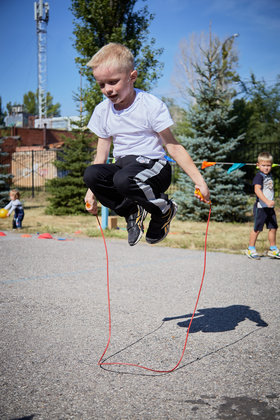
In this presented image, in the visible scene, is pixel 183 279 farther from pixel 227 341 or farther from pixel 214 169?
pixel 214 169

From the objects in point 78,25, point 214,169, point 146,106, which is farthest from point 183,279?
point 78,25

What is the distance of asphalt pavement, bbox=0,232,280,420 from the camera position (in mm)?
2090

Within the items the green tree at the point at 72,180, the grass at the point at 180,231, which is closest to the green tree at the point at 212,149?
the grass at the point at 180,231

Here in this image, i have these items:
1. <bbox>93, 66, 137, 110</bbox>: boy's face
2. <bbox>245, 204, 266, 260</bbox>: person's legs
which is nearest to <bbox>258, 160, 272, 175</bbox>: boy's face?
<bbox>245, 204, 266, 260</bbox>: person's legs

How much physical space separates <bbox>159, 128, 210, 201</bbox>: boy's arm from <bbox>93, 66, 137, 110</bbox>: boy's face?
16.5 inches

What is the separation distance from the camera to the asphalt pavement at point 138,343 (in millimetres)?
2090

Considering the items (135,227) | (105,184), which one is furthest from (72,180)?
(105,184)

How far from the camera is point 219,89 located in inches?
504

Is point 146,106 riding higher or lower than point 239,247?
higher

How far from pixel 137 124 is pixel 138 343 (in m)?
1.72

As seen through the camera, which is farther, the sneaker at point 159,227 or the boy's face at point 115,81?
the sneaker at point 159,227

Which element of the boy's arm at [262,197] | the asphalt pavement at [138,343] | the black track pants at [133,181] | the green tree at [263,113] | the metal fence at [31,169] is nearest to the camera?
the asphalt pavement at [138,343]

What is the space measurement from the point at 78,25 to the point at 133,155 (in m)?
14.3

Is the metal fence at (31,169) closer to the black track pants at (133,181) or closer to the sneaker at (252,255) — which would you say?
the sneaker at (252,255)
